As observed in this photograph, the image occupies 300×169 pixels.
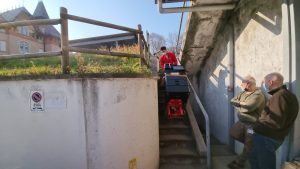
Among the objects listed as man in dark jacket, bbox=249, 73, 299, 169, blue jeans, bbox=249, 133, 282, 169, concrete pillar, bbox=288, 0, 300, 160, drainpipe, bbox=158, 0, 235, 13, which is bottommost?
blue jeans, bbox=249, 133, 282, 169

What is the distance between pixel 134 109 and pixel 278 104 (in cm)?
229

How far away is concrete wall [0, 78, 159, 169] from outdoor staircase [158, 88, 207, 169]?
152cm

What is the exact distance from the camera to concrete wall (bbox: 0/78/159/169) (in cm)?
405

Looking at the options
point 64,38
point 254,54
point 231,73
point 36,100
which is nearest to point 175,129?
point 231,73

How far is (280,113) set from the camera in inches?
139

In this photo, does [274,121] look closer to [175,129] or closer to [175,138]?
[175,138]

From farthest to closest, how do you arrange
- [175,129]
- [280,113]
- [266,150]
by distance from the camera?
1. [175,129]
2. [266,150]
3. [280,113]

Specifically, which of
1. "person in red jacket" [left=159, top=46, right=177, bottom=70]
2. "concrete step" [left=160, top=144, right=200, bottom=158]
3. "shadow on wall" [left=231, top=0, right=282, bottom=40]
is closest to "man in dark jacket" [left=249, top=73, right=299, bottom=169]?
"shadow on wall" [left=231, top=0, right=282, bottom=40]

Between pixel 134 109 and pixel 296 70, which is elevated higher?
pixel 296 70

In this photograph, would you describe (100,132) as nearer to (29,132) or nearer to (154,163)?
(29,132)

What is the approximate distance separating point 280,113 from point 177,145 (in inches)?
121

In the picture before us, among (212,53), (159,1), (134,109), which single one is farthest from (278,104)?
(212,53)

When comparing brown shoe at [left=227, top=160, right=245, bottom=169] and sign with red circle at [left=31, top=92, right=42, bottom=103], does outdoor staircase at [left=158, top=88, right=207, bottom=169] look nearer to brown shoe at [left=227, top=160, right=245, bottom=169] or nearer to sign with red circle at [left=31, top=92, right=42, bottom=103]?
brown shoe at [left=227, top=160, right=245, bottom=169]

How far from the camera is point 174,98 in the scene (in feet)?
20.5
